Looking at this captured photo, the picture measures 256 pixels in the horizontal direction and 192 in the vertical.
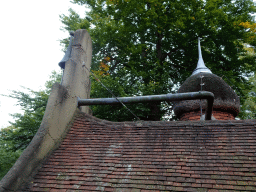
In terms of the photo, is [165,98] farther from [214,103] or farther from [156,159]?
[214,103]

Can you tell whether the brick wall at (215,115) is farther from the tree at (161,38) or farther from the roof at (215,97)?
the tree at (161,38)

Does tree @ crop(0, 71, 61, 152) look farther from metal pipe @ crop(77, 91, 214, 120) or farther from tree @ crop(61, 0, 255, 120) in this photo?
metal pipe @ crop(77, 91, 214, 120)

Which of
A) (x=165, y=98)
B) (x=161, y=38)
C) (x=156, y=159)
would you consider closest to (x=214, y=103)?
(x=165, y=98)

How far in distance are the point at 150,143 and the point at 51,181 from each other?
7.82 ft

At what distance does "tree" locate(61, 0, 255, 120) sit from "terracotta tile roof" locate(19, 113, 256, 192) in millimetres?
7610

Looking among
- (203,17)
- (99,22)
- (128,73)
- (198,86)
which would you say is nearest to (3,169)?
(128,73)

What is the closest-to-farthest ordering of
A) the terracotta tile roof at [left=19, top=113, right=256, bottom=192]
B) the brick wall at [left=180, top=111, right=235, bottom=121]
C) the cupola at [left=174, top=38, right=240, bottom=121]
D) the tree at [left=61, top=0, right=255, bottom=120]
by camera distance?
the terracotta tile roof at [left=19, top=113, right=256, bottom=192] → the cupola at [left=174, top=38, right=240, bottom=121] → the brick wall at [left=180, top=111, right=235, bottom=121] → the tree at [left=61, top=0, right=255, bottom=120]

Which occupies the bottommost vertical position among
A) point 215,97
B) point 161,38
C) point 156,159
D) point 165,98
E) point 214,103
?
point 156,159

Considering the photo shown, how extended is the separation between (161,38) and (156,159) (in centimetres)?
1412

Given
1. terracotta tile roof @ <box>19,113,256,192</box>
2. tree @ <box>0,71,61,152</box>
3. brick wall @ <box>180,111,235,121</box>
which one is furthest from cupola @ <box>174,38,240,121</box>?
tree @ <box>0,71,61,152</box>

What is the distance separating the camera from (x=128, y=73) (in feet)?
52.0

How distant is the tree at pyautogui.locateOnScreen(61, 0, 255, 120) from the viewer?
14.4 metres

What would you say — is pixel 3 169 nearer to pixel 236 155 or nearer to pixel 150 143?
pixel 150 143

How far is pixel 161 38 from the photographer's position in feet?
57.0
